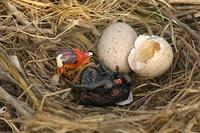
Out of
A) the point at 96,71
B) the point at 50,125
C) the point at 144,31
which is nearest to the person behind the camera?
the point at 50,125

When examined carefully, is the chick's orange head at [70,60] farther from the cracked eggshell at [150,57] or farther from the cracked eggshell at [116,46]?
the cracked eggshell at [150,57]

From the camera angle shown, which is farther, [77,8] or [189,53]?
[77,8]

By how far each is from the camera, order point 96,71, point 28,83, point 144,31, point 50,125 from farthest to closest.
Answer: point 144,31 < point 96,71 < point 28,83 < point 50,125

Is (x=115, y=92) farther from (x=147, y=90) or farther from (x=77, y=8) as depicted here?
(x=77, y=8)

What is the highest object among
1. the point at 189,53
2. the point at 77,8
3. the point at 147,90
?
the point at 77,8

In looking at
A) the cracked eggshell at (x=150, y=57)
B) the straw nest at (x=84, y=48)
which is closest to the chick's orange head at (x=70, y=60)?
the straw nest at (x=84, y=48)

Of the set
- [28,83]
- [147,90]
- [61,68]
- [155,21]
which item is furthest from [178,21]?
[28,83]
